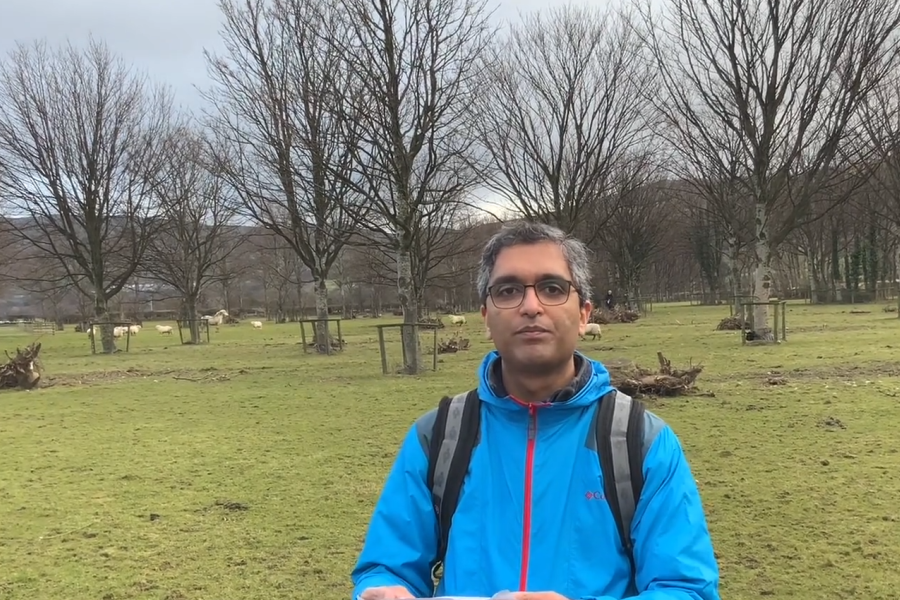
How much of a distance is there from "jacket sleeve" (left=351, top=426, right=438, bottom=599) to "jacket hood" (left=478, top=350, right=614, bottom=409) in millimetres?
266

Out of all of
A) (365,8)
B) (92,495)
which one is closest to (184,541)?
(92,495)

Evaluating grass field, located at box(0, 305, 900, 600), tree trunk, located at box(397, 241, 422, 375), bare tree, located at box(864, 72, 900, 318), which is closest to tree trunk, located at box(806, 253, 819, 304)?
bare tree, located at box(864, 72, 900, 318)

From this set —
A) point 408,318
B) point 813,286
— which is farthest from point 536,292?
point 813,286

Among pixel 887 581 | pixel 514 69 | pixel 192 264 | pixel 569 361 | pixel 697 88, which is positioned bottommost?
pixel 887 581

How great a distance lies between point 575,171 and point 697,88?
7700 mm

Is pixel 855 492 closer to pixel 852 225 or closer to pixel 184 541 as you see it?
pixel 184 541

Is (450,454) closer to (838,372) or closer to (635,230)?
(838,372)

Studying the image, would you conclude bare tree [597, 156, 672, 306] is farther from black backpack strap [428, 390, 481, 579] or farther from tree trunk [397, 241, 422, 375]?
black backpack strap [428, 390, 481, 579]

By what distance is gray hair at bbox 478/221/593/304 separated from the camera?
2029 mm

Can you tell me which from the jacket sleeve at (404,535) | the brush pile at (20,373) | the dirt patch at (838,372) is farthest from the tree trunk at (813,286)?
the jacket sleeve at (404,535)

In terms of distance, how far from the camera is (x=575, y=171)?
2584 cm

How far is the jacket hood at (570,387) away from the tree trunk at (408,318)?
12635 mm

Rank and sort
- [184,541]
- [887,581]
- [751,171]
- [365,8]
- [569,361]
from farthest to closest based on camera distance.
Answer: [751,171]
[365,8]
[184,541]
[887,581]
[569,361]

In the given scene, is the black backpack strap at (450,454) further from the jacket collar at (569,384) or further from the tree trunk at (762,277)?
the tree trunk at (762,277)
